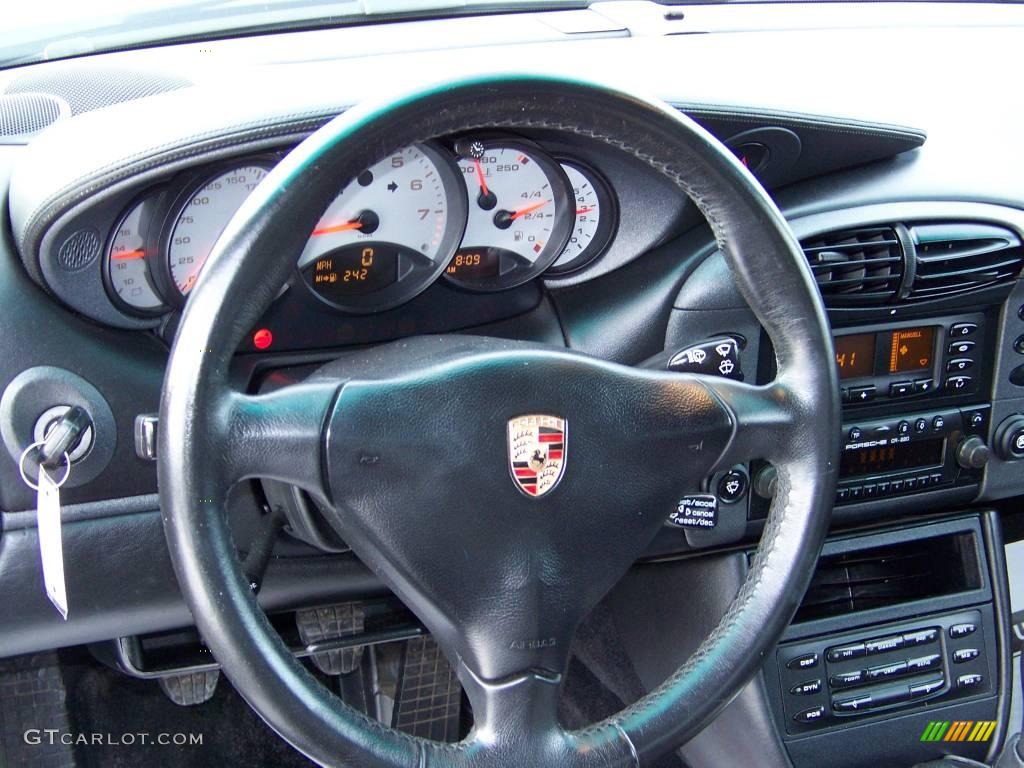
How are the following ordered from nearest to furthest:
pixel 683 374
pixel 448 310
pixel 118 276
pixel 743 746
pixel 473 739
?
pixel 473 739
pixel 683 374
pixel 118 276
pixel 448 310
pixel 743 746

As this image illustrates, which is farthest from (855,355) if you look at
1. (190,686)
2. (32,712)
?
(32,712)

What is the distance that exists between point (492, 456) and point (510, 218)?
2.03ft

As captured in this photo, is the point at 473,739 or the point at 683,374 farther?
the point at 683,374

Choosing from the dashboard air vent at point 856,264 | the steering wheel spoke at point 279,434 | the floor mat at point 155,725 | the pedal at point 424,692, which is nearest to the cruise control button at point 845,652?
the dashboard air vent at point 856,264

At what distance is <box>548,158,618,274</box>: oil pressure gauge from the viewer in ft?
6.02

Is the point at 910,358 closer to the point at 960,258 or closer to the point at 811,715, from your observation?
the point at 960,258

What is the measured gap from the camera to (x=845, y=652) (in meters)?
2.09

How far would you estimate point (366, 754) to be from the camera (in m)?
1.22

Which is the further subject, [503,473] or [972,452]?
[972,452]

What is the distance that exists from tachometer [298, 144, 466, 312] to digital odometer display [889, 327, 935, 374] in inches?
28.2

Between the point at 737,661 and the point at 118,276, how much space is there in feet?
2.98

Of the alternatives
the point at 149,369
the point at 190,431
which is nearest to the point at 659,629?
the point at 149,369

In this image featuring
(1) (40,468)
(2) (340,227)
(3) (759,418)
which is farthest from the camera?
(2) (340,227)

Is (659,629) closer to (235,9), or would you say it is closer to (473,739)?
(473,739)
